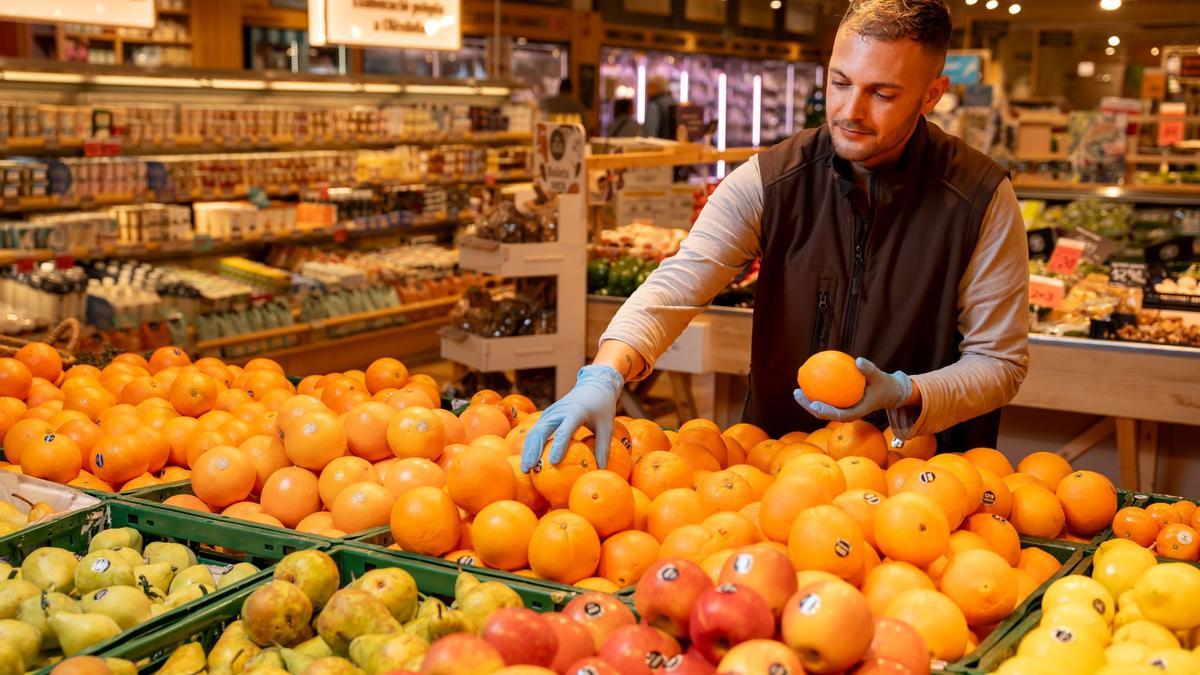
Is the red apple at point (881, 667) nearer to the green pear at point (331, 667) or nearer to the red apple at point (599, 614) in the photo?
the red apple at point (599, 614)

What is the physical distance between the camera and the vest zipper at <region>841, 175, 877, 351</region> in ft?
8.28

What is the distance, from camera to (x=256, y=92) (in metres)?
7.84

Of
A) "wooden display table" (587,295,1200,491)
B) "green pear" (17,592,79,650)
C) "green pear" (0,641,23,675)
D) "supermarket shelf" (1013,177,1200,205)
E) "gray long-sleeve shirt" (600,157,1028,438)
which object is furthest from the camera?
"supermarket shelf" (1013,177,1200,205)

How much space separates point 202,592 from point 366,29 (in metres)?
5.66

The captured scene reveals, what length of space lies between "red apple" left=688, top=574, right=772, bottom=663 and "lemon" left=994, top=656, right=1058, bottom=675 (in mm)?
305

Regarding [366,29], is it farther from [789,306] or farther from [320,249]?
[789,306]

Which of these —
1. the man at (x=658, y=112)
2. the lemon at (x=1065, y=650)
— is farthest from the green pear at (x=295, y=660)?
the man at (x=658, y=112)

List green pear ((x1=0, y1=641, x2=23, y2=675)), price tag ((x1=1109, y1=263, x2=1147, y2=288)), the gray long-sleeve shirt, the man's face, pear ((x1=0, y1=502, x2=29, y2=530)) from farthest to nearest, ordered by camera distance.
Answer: price tag ((x1=1109, y1=263, x2=1147, y2=288)), the gray long-sleeve shirt, the man's face, pear ((x1=0, y1=502, x2=29, y2=530)), green pear ((x1=0, y1=641, x2=23, y2=675))

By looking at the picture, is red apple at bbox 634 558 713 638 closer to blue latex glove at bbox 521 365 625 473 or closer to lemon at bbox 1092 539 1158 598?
blue latex glove at bbox 521 365 625 473

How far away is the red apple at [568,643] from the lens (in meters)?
1.42

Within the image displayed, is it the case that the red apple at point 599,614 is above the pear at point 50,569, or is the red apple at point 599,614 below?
above

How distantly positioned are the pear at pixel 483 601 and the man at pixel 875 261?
0.54m

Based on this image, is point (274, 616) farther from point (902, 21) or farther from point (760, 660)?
point (902, 21)

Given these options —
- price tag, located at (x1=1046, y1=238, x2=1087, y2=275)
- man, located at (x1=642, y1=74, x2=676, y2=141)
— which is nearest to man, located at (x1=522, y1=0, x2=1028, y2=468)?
price tag, located at (x1=1046, y1=238, x2=1087, y2=275)
